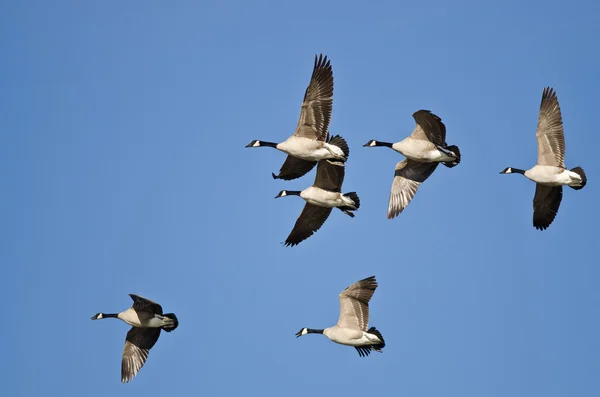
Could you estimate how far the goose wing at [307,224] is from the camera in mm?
30859

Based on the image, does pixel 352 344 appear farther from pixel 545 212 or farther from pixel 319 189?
pixel 545 212

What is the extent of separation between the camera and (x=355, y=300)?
2709 centimetres

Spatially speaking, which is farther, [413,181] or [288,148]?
[413,181]

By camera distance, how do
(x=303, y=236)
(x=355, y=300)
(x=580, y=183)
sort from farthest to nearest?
1. (x=303, y=236)
2. (x=580, y=183)
3. (x=355, y=300)

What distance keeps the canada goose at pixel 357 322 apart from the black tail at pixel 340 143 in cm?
373

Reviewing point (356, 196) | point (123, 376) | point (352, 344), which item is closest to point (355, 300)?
point (352, 344)

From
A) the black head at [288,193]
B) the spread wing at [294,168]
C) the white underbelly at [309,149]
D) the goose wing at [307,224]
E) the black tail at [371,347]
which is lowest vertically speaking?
the black tail at [371,347]

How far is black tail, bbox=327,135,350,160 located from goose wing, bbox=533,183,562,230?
558cm

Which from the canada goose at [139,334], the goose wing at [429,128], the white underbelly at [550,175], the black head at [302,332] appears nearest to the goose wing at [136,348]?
the canada goose at [139,334]

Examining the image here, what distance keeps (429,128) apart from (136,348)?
31.7 ft

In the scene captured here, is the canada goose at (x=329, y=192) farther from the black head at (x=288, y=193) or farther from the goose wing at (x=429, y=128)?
the goose wing at (x=429, y=128)

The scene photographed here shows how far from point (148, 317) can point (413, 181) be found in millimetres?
8241

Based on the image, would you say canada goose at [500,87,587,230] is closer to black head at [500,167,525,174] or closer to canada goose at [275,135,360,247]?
black head at [500,167,525,174]

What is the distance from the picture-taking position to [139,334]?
94.0 ft
